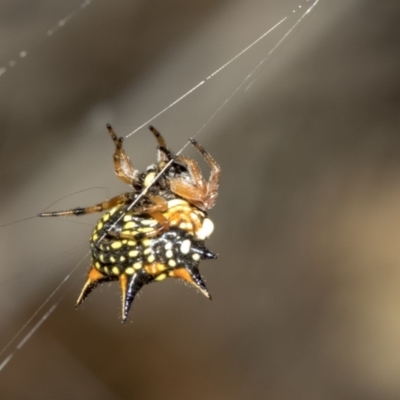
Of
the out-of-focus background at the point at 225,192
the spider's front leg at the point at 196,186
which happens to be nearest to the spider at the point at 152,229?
the spider's front leg at the point at 196,186

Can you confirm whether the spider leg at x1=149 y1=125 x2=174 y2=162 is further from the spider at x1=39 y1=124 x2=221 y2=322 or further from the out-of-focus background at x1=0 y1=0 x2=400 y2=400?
the out-of-focus background at x1=0 y1=0 x2=400 y2=400

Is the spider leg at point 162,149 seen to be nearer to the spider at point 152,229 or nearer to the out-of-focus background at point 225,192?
the spider at point 152,229

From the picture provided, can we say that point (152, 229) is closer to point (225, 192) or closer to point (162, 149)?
point (162, 149)

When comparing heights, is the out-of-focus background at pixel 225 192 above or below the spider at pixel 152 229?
above

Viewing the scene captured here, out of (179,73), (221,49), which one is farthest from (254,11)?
(179,73)

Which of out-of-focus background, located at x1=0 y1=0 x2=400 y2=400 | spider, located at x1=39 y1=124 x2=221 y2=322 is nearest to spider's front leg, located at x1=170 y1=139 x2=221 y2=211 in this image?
spider, located at x1=39 y1=124 x2=221 y2=322

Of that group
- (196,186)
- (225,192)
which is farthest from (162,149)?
(225,192)
